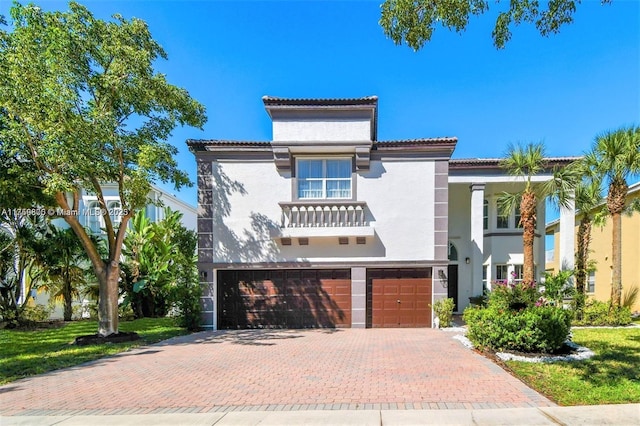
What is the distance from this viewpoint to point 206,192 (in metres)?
13.2

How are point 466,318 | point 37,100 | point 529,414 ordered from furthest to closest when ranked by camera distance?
point 466,318 < point 37,100 < point 529,414

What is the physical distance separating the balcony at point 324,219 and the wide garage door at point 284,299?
66.3 inches

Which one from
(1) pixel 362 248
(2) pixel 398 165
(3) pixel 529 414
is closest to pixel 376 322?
(1) pixel 362 248

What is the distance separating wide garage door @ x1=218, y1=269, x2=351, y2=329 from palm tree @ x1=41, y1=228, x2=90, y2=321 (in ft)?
23.1

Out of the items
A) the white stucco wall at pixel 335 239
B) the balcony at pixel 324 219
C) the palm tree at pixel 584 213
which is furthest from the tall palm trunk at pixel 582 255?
the balcony at pixel 324 219

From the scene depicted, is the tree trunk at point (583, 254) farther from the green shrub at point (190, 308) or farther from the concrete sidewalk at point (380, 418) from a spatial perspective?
the green shrub at point (190, 308)

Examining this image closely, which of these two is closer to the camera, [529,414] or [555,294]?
[529,414]

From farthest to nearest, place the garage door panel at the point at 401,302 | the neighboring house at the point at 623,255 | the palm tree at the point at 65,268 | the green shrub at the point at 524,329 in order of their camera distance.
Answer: the neighboring house at the point at 623,255 → the palm tree at the point at 65,268 → the garage door panel at the point at 401,302 → the green shrub at the point at 524,329

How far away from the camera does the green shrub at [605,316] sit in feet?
40.6

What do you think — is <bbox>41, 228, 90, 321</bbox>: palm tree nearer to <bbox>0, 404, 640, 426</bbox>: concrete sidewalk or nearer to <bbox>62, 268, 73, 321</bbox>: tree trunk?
<bbox>62, 268, 73, 321</bbox>: tree trunk

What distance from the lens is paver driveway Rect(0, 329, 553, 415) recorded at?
5520mm

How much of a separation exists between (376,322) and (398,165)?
6194 mm

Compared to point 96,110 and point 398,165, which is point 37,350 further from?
point 398,165

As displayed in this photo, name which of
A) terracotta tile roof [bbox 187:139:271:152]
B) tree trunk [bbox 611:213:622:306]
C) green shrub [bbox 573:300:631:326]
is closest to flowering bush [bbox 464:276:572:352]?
green shrub [bbox 573:300:631:326]
